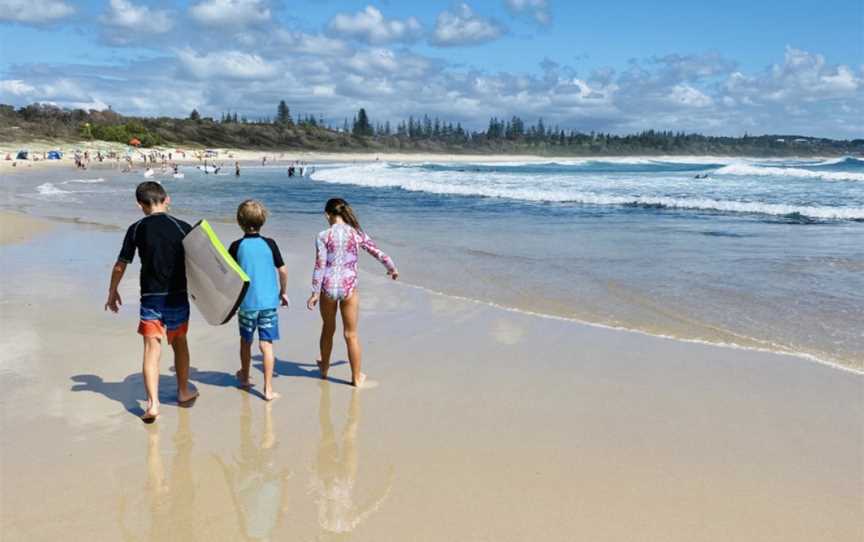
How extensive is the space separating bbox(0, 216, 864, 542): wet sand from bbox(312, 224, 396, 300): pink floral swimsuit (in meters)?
0.74

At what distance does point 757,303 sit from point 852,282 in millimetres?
2430

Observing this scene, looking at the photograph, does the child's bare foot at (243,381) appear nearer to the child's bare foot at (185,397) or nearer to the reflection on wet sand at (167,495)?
the child's bare foot at (185,397)

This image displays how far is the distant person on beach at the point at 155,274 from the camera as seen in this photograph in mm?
4688

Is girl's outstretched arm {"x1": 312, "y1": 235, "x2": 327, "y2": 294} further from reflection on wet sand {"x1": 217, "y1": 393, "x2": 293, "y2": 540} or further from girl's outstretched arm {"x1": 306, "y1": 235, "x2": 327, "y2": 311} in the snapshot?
reflection on wet sand {"x1": 217, "y1": 393, "x2": 293, "y2": 540}

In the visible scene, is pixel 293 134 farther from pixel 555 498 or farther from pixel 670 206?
pixel 555 498

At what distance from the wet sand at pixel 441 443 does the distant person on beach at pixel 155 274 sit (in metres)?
0.40

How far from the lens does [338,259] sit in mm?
5480

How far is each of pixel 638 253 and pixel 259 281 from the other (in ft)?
30.3

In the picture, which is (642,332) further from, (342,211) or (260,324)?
(260,324)

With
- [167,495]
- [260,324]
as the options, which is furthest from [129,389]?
[167,495]

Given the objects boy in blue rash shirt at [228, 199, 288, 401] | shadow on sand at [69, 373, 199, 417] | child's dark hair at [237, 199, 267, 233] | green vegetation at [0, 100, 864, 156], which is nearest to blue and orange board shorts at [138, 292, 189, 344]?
boy in blue rash shirt at [228, 199, 288, 401]

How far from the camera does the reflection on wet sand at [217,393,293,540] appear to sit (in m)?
3.40

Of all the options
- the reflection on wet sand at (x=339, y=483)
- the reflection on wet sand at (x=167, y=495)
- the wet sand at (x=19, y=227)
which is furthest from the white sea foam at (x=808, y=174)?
the reflection on wet sand at (x=167, y=495)

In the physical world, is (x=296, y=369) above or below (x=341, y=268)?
below
